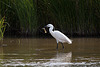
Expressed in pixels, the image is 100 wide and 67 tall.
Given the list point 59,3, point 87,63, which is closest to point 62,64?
point 87,63

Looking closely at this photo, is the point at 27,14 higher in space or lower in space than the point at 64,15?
higher

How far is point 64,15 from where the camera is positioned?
13219 mm

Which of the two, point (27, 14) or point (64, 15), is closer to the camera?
point (64, 15)

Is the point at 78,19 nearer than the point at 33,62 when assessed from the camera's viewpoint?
No

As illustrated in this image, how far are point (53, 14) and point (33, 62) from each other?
24.3ft

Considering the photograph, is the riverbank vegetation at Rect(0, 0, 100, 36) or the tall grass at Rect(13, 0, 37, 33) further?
the tall grass at Rect(13, 0, 37, 33)

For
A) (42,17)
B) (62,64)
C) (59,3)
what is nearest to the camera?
(62,64)

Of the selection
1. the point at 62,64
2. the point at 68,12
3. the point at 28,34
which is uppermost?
the point at 68,12

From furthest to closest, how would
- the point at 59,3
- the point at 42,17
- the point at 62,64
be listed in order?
the point at 42,17, the point at 59,3, the point at 62,64

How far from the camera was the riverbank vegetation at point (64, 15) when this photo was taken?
13.2 meters

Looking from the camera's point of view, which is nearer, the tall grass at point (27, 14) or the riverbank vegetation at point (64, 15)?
the riverbank vegetation at point (64, 15)

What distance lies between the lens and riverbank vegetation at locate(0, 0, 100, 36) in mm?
13156

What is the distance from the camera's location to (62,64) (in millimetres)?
6023

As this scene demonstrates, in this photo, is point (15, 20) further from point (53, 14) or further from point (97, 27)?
point (97, 27)
